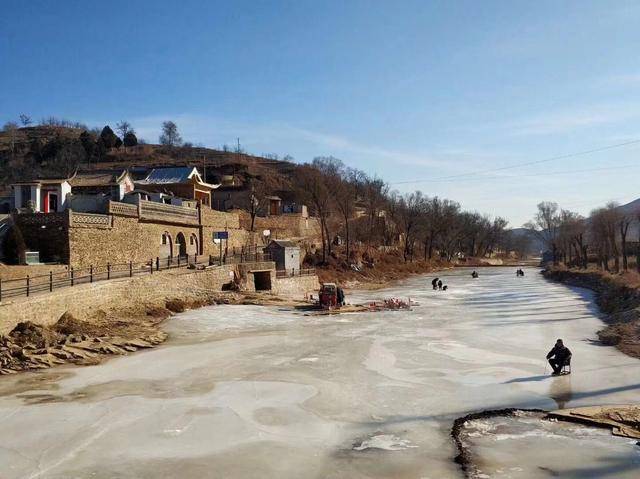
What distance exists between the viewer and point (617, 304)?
113 ft

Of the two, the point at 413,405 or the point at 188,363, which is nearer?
the point at 413,405

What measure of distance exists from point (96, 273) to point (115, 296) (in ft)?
8.57

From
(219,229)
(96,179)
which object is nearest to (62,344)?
(96,179)

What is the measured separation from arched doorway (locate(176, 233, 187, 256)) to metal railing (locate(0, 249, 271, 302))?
10.2 feet

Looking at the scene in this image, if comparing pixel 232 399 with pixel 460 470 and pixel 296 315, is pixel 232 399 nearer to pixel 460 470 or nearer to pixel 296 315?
pixel 460 470

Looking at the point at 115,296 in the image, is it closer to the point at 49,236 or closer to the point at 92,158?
the point at 49,236

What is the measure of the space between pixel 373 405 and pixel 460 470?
4.31 metres

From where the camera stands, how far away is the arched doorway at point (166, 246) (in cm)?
3925

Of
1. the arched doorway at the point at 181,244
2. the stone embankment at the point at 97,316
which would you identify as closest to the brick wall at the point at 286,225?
the arched doorway at the point at 181,244

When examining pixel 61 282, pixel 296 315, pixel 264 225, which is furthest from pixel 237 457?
pixel 264 225

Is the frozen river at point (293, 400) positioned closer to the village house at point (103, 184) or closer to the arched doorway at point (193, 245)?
the arched doorway at point (193, 245)

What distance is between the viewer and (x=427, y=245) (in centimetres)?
10356

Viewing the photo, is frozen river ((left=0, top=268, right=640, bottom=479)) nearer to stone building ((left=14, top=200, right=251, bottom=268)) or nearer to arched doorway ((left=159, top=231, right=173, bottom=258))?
stone building ((left=14, top=200, right=251, bottom=268))

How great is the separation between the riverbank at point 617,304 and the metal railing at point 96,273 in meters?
22.7
